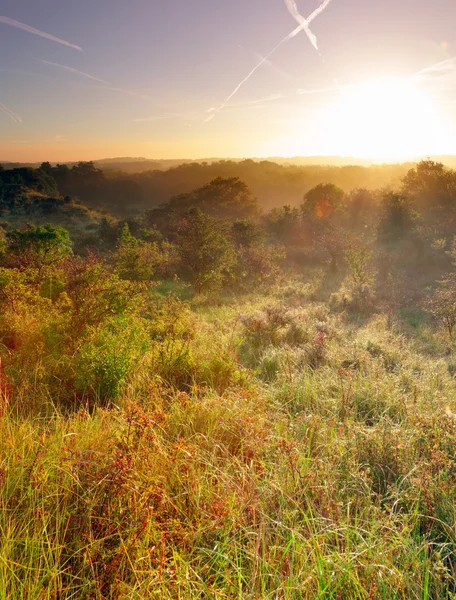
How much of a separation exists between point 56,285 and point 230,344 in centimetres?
396

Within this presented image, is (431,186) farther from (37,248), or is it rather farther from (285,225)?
(37,248)

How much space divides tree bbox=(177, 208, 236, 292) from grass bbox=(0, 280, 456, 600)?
1352cm

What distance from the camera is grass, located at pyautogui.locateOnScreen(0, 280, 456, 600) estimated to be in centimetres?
192

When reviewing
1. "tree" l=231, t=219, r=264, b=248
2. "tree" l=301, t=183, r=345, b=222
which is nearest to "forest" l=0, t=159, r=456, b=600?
"tree" l=231, t=219, r=264, b=248

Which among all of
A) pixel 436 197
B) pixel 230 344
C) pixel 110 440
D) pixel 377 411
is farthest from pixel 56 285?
pixel 436 197

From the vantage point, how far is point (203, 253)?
18047 mm

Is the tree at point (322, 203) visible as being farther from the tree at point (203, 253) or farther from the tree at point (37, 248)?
the tree at point (37, 248)

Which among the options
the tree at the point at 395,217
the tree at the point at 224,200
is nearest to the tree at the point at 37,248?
the tree at the point at 395,217

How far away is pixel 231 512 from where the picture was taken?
2297 mm

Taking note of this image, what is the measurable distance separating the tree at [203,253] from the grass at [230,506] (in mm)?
13522

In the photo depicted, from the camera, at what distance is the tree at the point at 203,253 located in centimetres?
1781

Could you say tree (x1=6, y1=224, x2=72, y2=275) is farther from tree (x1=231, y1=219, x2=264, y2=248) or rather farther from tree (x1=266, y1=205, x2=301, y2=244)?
tree (x1=266, y1=205, x2=301, y2=244)

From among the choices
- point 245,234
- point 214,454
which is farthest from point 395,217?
point 214,454

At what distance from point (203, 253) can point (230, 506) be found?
16.2 m
